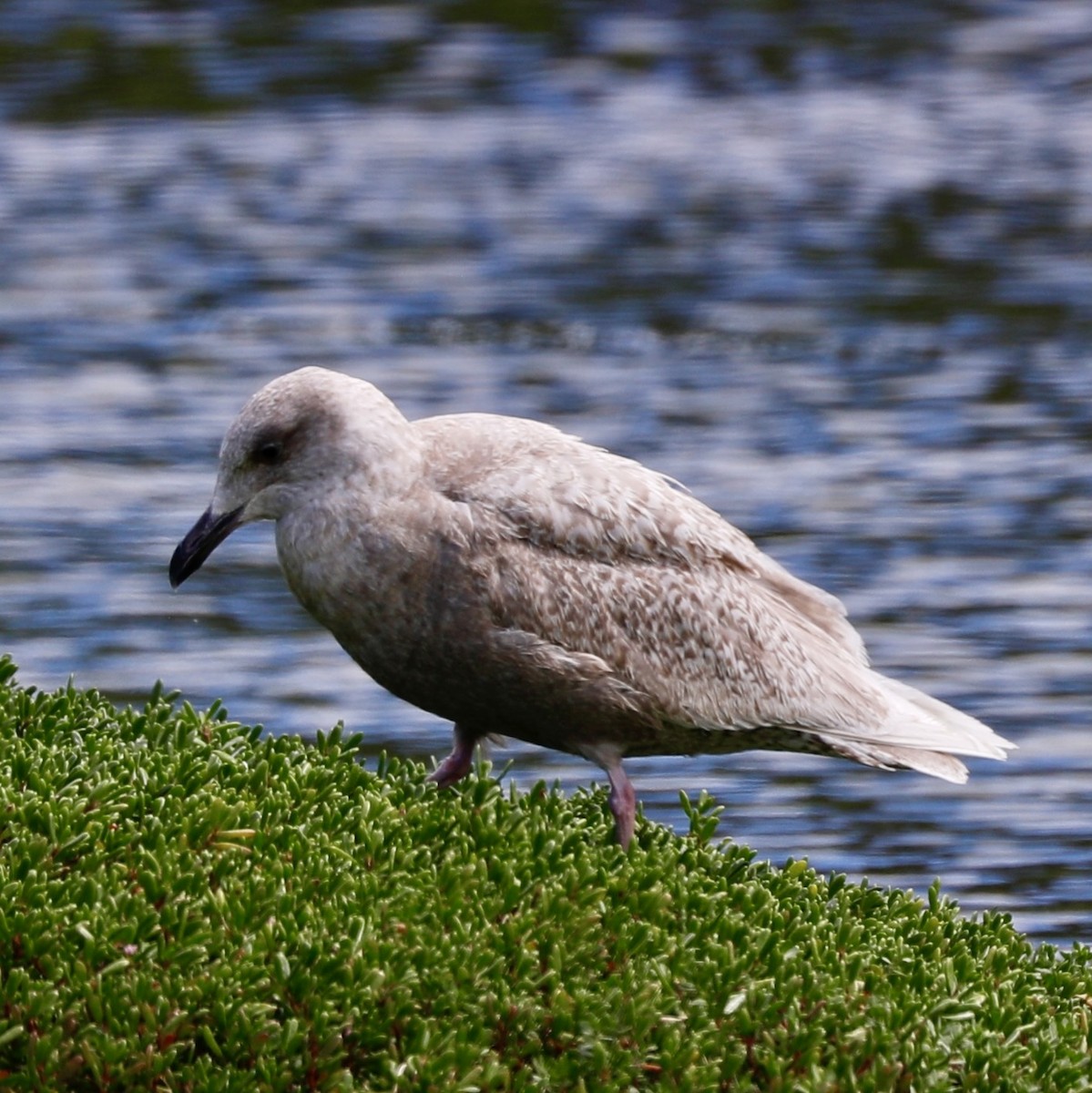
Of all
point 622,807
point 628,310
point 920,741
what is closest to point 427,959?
point 622,807

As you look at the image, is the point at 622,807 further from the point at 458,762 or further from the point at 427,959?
the point at 427,959

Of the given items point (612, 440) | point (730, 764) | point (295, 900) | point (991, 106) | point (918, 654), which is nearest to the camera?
point (295, 900)

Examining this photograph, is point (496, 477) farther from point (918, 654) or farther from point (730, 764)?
point (918, 654)

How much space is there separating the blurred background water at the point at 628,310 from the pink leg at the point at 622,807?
9.76ft

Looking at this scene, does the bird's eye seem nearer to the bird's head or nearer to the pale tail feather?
the bird's head

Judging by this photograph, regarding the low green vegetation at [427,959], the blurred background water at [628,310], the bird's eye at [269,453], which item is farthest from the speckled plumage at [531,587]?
the blurred background water at [628,310]

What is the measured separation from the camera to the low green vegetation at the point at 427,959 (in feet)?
19.8

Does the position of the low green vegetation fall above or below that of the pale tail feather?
above

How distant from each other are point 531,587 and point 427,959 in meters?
1.65

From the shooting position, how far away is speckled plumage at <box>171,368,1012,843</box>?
7.53m

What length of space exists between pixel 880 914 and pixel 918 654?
5.16m

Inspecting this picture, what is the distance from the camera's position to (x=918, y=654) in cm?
1281

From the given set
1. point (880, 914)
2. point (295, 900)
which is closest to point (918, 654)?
point (880, 914)

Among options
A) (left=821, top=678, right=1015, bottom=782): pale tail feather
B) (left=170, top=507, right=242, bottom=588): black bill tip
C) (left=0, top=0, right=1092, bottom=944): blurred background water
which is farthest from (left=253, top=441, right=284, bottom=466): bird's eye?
(left=0, top=0, right=1092, bottom=944): blurred background water
